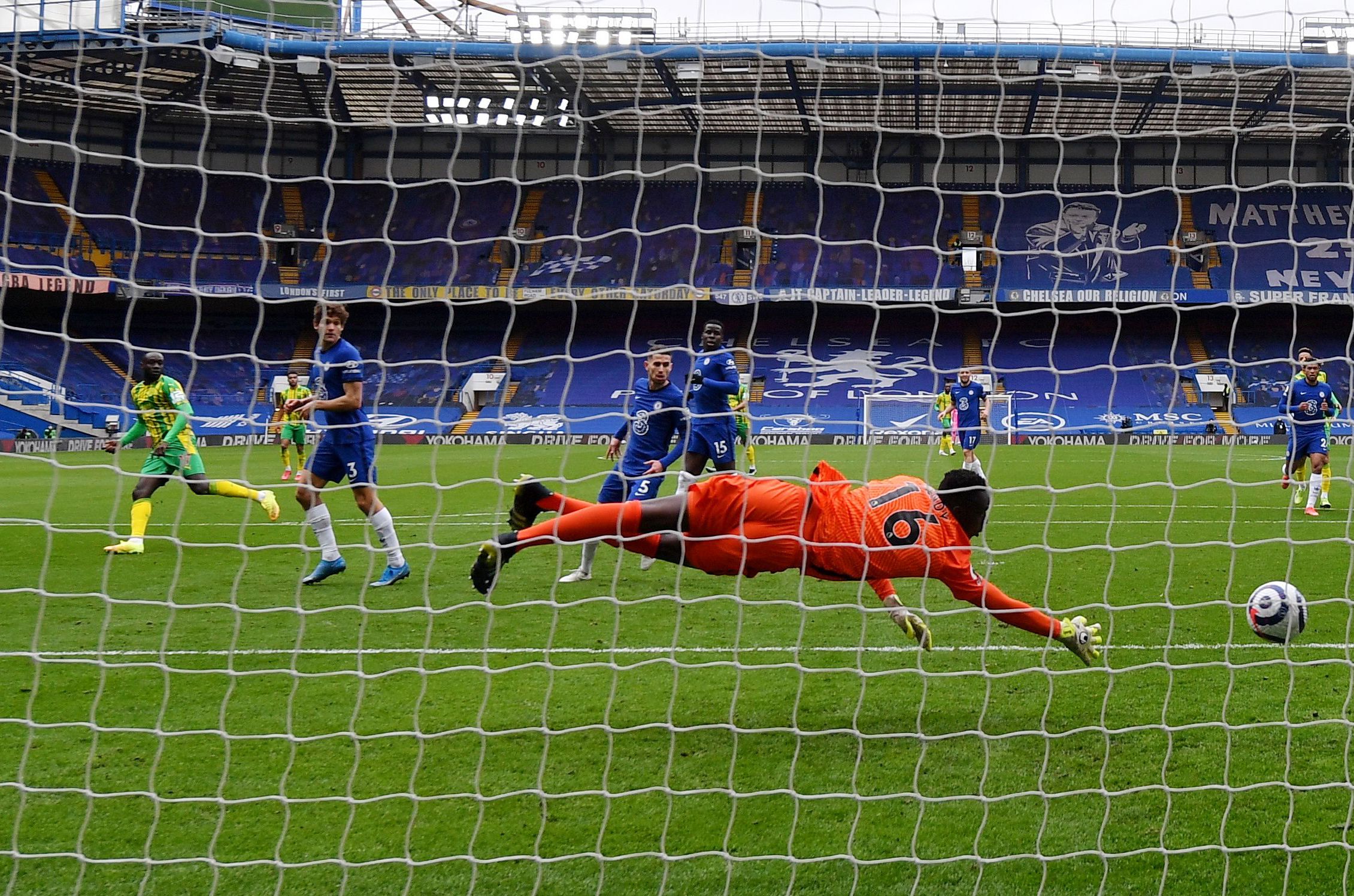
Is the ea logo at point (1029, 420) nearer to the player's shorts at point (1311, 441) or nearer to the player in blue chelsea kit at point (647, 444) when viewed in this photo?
the player's shorts at point (1311, 441)

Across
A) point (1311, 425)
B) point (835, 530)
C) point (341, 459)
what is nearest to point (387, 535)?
point (341, 459)

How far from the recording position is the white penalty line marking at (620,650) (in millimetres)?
5496

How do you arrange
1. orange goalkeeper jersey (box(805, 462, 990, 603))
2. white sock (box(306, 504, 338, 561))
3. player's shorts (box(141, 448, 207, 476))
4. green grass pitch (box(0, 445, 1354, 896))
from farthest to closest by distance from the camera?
1. player's shorts (box(141, 448, 207, 476))
2. white sock (box(306, 504, 338, 561))
3. orange goalkeeper jersey (box(805, 462, 990, 603))
4. green grass pitch (box(0, 445, 1354, 896))

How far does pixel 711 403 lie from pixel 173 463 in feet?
13.7

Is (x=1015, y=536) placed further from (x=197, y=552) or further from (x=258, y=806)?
(x=258, y=806)

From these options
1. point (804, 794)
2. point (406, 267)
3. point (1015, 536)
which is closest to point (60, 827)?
point (804, 794)

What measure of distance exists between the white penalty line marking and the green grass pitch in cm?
3

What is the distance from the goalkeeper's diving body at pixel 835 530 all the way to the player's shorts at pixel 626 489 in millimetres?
2945

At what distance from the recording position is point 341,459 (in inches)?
283

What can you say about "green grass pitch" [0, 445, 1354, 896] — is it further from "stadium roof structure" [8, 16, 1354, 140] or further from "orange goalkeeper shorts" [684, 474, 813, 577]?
"stadium roof structure" [8, 16, 1354, 140]

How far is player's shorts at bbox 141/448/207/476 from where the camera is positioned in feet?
28.3

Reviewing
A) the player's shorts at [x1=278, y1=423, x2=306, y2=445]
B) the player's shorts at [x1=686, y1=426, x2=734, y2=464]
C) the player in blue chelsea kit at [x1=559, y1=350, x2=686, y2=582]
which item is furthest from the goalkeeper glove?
the player's shorts at [x1=278, y1=423, x2=306, y2=445]

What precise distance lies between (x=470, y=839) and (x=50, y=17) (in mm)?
3162

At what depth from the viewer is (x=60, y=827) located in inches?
135
